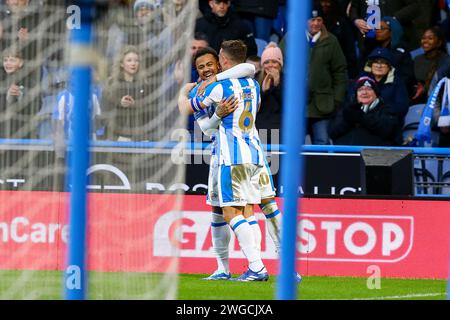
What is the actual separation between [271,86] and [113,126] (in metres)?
5.54

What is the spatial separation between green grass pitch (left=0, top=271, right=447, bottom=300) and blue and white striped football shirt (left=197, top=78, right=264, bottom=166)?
109 cm

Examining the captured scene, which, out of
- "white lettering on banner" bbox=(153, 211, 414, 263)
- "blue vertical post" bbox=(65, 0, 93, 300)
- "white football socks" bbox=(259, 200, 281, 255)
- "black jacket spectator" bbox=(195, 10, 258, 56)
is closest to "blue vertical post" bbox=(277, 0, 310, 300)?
"blue vertical post" bbox=(65, 0, 93, 300)

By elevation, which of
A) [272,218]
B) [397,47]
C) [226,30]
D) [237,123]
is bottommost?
[272,218]

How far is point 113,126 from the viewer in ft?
25.9

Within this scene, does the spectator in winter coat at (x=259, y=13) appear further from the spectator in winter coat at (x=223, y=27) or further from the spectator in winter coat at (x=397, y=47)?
the spectator in winter coat at (x=397, y=47)

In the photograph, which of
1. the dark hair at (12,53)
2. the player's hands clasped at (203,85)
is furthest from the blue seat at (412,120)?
the dark hair at (12,53)

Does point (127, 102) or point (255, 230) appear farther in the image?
point (255, 230)

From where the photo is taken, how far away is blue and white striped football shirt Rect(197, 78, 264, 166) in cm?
1058

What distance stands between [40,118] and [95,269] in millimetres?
1285

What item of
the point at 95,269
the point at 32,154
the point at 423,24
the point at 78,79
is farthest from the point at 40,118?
the point at 423,24

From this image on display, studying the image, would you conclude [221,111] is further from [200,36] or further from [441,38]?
[441,38]

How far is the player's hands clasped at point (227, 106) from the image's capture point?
1053cm

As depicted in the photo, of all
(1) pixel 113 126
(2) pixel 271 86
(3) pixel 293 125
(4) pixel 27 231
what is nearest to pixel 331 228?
(2) pixel 271 86

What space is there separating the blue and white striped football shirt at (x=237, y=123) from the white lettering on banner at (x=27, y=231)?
1.57 metres
